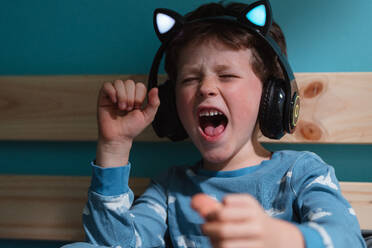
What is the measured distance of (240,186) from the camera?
3.04ft

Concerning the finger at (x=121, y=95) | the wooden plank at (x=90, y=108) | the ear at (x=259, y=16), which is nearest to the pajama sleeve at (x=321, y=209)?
the wooden plank at (x=90, y=108)

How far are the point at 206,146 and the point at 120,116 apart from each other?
0.22m

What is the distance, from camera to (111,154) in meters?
0.89

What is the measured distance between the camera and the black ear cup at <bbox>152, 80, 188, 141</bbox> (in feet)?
3.22

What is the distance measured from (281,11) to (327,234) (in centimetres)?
78

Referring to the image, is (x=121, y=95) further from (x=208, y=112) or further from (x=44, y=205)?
(x=44, y=205)

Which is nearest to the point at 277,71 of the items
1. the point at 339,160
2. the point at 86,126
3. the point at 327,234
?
the point at 339,160

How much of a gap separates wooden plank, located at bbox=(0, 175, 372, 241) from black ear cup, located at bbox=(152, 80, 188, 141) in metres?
0.27

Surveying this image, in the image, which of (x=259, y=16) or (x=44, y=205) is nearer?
(x=259, y=16)

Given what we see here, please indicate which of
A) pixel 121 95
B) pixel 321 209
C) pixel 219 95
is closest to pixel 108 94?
pixel 121 95

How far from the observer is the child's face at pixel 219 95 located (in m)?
0.89

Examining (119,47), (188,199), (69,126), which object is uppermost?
(119,47)

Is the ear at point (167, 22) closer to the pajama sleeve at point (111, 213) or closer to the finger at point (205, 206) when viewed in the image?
the pajama sleeve at point (111, 213)

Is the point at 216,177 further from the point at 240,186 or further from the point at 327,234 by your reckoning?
the point at 327,234
